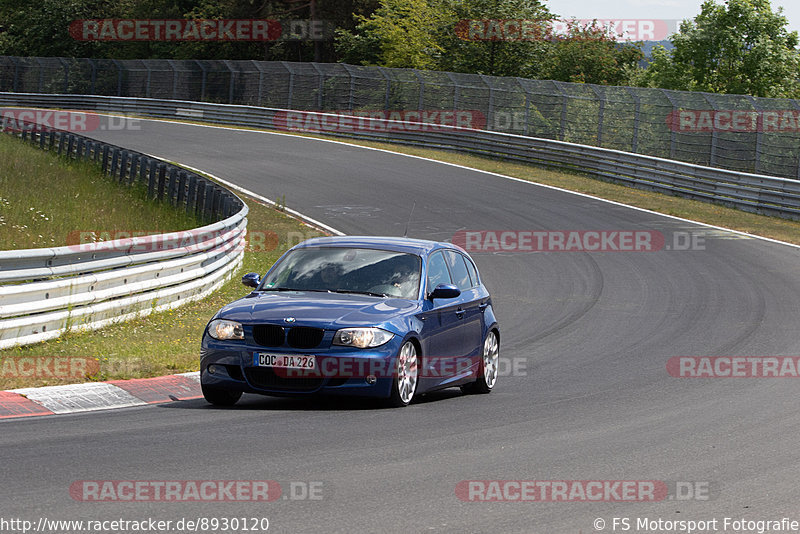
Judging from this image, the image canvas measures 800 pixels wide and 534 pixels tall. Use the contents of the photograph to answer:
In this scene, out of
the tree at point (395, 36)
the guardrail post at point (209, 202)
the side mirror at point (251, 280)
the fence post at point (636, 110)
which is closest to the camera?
the side mirror at point (251, 280)

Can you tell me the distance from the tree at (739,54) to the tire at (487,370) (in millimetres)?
61633

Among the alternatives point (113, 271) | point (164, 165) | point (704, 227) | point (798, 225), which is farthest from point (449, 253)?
point (798, 225)

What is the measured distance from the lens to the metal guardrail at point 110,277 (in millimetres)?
11594

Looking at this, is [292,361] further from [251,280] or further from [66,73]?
[66,73]

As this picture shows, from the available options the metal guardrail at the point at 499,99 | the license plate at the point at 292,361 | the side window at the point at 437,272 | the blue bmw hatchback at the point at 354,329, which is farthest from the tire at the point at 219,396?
the metal guardrail at the point at 499,99

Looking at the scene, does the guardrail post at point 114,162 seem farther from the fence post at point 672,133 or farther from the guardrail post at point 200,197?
the fence post at point 672,133

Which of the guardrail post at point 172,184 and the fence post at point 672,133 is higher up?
the fence post at point 672,133

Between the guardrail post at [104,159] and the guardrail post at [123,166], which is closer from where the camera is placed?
the guardrail post at [123,166]

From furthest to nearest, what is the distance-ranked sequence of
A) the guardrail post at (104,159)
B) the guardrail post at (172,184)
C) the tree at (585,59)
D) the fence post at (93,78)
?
the tree at (585,59) → the fence post at (93,78) → the guardrail post at (104,159) → the guardrail post at (172,184)

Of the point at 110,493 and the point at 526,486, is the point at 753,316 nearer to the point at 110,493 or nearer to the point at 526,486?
the point at 526,486

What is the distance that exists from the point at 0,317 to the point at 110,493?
5747mm

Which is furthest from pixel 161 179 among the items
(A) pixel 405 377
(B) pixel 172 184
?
(A) pixel 405 377

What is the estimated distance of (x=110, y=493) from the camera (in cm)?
614

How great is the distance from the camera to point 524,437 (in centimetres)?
841
